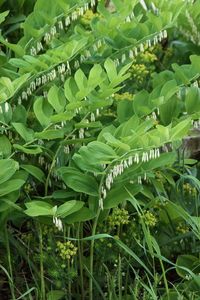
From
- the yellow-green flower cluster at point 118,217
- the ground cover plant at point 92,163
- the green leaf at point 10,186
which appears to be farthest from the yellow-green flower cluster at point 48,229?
the green leaf at point 10,186

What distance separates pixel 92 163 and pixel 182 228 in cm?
74

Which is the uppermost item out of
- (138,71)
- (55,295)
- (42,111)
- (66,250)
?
(138,71)

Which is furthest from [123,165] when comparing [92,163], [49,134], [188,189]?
[188,189]

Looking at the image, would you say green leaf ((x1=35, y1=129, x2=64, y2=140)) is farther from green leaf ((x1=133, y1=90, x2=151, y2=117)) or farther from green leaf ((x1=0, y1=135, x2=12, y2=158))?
green leaf ((x1=133, y1=90, x2=151, y2=117))

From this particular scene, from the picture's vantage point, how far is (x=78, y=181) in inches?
89.5

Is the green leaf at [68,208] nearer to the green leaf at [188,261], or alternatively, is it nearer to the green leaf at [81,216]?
the green leaf at [81,216]

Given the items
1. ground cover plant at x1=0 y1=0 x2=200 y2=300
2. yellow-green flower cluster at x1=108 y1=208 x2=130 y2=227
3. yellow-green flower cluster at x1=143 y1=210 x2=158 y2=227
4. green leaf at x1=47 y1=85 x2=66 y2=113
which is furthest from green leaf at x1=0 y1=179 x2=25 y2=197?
yellow-green flower cluster at x1=143 y1=210 x2=158 y2=227

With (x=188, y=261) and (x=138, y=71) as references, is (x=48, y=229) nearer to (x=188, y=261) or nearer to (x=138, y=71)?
(x=188, y=261)

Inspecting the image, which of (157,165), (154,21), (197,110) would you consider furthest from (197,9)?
(157,165)

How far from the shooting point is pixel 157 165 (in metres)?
2.30

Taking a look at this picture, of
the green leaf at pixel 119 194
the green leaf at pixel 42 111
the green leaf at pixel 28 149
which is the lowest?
the green leaf at pixel 119 194

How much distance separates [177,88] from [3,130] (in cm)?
58

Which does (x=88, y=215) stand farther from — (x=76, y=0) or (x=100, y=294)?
(x=76, y=0)

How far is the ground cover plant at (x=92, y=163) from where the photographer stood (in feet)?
7.27
